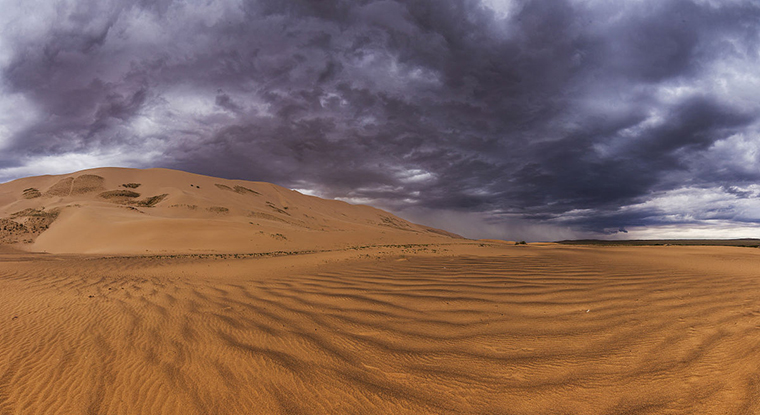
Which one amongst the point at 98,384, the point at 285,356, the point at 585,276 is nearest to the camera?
the point at 98,384

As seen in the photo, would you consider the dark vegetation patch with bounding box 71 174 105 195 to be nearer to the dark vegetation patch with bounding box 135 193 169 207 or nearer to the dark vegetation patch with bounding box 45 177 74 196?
the dark vegetation patch with bounding box 45 177 74 196

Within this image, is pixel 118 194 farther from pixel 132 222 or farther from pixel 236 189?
pixel 132 222

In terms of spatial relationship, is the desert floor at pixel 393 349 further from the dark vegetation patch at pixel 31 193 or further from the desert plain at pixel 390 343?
the dark vegetation patch at pixel 31 193

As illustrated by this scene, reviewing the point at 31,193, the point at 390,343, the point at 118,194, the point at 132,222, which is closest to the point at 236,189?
the point at 118,194

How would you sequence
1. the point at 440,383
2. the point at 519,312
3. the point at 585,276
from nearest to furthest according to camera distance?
the point at 440,383 → the point at 519,312 → the point at 585,276

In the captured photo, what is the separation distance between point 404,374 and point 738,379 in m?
2.66

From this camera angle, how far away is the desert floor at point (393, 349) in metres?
2.52

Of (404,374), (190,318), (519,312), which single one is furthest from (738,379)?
(190,318)

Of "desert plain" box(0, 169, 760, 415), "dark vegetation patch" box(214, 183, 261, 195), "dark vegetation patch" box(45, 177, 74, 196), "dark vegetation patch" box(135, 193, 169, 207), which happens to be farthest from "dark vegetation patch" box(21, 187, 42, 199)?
"desert plain" box(0, 169, 760, 415)

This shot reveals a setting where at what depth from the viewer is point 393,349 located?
11.4ft

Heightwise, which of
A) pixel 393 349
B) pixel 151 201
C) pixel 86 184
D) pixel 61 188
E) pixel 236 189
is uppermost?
pixel 236 189

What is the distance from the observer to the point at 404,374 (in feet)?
9.55

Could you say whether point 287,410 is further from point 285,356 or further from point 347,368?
point 285,356

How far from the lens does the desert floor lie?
2.52m
